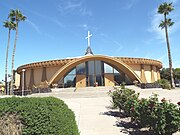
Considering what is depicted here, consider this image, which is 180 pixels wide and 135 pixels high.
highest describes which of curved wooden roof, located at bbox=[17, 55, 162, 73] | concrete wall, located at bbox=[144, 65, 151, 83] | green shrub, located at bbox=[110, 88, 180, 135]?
curved wooden roof, located at bbox=[17, 55, 162, 73]

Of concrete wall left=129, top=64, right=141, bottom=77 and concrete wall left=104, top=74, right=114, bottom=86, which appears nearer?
concrete wall left=104, top=74, right=114, bottom=86

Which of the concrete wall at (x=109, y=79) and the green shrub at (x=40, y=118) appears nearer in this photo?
the green shrub at (x=40, y=118)

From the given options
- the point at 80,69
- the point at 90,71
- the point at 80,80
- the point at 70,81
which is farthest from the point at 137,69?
the point at 70,81

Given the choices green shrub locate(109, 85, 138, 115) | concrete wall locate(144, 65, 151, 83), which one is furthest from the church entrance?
green shrub locate(109, 85, 138, 115)

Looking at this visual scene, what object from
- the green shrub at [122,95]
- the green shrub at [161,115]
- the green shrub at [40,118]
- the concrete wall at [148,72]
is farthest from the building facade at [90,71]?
the green shrub at [40,118]

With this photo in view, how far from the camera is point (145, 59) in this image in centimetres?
3953

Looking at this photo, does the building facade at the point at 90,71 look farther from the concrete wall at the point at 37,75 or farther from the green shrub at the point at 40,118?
the green shrub at the point at 40,118

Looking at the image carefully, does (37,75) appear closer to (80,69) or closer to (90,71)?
(80,69)

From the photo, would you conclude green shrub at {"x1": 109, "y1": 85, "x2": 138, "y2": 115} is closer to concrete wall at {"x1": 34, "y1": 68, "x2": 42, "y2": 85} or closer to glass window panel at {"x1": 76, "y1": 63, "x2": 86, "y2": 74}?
glass window panel at {"x1": 76, "y1": 63, "x2": 86, "y2": 74}

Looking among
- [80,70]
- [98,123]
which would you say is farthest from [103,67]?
[98,123]

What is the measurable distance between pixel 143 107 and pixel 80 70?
105ft

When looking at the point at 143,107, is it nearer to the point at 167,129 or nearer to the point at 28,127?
the point at 167,129

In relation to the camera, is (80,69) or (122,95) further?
(80,69)

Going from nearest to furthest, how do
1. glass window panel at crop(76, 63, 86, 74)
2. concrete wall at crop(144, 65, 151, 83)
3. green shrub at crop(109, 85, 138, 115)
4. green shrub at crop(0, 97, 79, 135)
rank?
green shrub at crop(0, 97, 79, 135) < green shrub at crop(109, 85, 138, 115) < glass window panel at crop(76, 63, 86, 74) < concrete wall at crop(144, 65, 151, 83)
